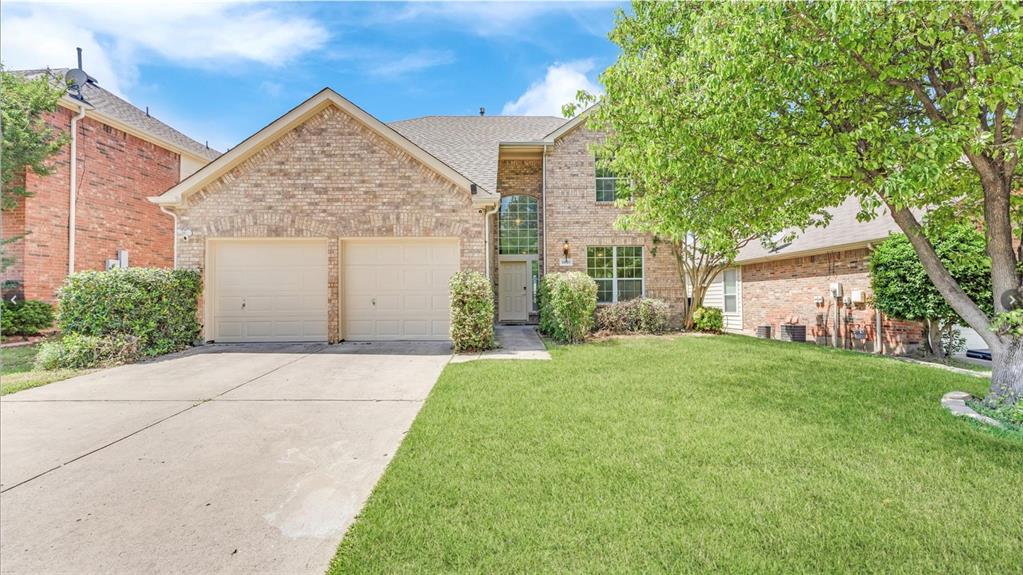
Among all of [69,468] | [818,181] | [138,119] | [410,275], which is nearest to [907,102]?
[818,181]

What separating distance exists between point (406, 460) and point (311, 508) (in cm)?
75

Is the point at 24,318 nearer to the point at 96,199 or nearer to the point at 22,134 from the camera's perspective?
the point at 96,199

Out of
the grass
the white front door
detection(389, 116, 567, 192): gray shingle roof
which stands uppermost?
detection(389, 116, 567, 192): gray shingle roof

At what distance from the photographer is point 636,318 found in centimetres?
1133

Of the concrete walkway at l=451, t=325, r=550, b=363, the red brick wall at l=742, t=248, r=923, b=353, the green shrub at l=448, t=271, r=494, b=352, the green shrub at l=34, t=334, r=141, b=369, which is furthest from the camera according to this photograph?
the red brick wall at l=742, t=248, r=923, b=353

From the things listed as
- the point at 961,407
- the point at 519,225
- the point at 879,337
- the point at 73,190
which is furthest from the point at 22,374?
the point at 879,337

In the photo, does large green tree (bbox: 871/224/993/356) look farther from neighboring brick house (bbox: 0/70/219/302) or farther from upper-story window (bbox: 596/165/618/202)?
neighboring brick house (bbox: 0/70/219/302)

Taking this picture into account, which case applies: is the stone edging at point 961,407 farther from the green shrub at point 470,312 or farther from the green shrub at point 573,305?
the green shrub at point 470,312

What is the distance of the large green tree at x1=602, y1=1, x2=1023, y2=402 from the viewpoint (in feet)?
12.9

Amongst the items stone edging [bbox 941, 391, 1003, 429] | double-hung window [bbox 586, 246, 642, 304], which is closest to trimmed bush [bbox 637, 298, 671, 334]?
double-hung window [bbox 586, 246, 642, 304]

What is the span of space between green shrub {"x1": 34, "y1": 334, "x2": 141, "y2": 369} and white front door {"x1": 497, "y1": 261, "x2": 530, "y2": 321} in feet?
29.2

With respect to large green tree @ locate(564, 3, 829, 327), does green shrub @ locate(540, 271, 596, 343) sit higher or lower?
lower

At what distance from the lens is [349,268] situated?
9477 mm

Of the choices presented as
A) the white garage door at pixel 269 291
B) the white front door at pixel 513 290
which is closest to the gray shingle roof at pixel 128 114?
the white garage door at pixel 269 291
